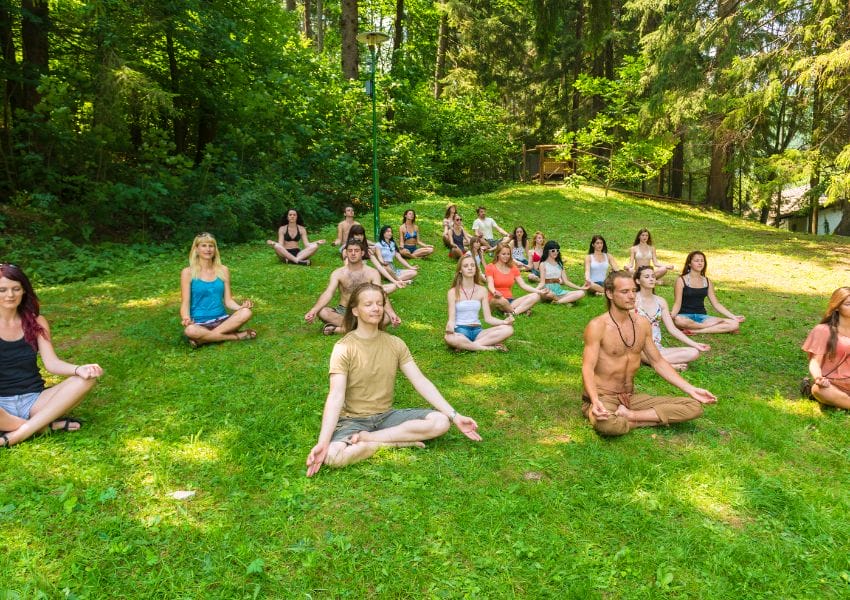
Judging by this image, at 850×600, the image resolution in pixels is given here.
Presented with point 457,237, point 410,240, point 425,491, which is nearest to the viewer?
point 425,491

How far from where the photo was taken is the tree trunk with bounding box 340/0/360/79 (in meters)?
17.2

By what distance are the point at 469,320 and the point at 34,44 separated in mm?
12260

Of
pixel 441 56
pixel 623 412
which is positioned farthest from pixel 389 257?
pixel 441 56

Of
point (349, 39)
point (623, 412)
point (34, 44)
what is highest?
point (349, 39)

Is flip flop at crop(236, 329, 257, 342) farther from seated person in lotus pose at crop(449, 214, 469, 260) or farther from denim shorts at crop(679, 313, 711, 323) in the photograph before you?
seated person in lotus pose at crop(449, 214, 469, 260)

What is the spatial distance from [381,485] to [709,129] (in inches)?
690

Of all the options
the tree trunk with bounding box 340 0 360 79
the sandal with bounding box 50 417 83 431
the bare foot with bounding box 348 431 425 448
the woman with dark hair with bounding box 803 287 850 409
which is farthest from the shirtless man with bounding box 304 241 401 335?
the tree trunk with bounding box 340 0 360 79

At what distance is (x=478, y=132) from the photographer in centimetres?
2289

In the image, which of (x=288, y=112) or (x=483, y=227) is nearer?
(x=483, y=227)

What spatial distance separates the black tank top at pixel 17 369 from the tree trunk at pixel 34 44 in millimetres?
10292

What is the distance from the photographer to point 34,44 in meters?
11.9

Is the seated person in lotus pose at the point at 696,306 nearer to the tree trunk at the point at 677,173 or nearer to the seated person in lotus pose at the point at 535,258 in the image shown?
the seated person in lotus pose at the point at 535,258

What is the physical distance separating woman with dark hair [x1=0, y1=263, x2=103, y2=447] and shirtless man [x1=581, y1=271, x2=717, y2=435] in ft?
13.3

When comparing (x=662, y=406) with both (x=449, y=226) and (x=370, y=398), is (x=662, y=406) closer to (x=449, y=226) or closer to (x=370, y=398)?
(x=370, y=398)
